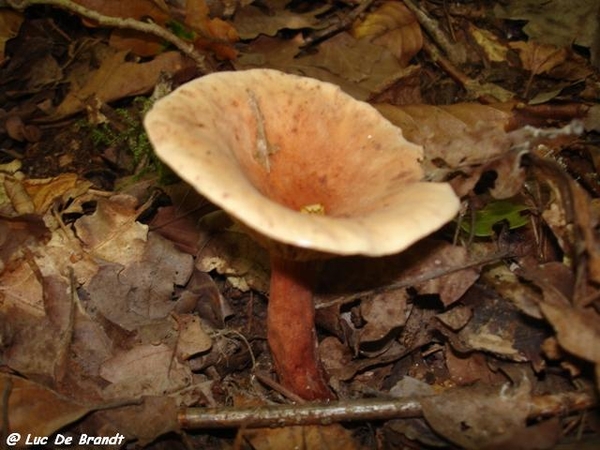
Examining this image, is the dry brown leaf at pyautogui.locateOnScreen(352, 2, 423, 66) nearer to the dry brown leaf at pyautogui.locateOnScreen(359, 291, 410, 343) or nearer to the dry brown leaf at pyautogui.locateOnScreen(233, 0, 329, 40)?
the dry brown leaf at pyautogui.locateOnScreen(233, 0, 329, 40)

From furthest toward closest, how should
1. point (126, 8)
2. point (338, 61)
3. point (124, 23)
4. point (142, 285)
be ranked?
point (338, 61), point (126, 8), point (124, 23), point (142, 285)

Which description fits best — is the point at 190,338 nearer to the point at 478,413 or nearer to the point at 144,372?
the point at 144,372

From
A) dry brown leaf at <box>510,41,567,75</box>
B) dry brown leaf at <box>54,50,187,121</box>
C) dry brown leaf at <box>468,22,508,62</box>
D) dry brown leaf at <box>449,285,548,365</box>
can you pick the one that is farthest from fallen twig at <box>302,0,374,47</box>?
dry brown leaf at <box>449,285,548,365</box>

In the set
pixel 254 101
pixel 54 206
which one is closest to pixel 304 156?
pixel 254 101

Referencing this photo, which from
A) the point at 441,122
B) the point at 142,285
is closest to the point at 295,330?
the point at 142,285

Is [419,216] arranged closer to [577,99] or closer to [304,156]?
[304,156]

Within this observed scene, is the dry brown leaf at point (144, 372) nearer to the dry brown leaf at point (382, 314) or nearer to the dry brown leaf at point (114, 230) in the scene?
the dry brown leaf at point (114, 230)
